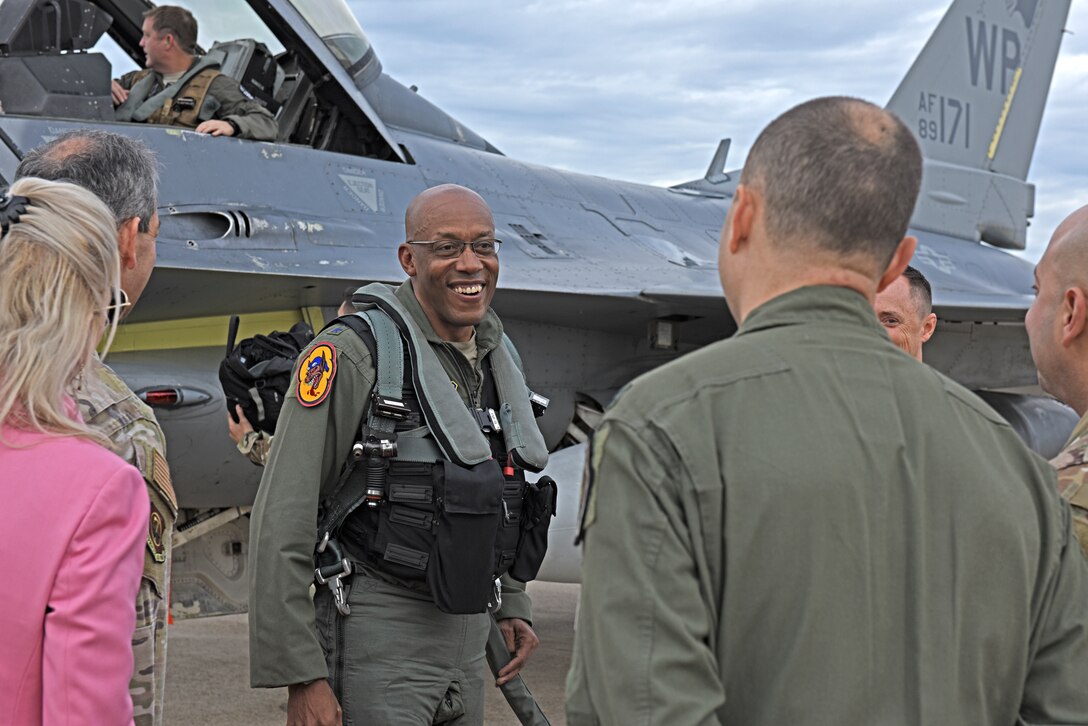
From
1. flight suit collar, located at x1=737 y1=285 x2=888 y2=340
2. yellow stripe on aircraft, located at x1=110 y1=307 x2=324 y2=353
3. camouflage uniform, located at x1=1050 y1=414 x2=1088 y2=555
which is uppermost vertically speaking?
flight suit collar, located at x1=737 y1=285 x2=888 y2=340

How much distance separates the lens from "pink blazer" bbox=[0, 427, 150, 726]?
1.49 meters

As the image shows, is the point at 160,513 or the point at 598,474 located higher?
the point at 598,474

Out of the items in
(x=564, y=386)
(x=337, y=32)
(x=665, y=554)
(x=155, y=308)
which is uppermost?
(x=337, y=32)

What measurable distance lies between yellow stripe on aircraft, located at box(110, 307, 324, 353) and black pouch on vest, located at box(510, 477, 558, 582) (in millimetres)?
2937

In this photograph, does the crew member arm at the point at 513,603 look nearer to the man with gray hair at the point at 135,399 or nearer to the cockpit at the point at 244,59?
the man with gray hair at the point at 135,399

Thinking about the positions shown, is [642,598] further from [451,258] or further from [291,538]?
[451,258]

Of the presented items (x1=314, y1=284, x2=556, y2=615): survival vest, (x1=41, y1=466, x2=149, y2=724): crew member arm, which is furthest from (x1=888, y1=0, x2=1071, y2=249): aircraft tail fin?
(x1=41, y1=466, x2=149, y2=724): crew member arm

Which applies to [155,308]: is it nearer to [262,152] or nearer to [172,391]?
[172,391]

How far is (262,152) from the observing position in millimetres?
5734

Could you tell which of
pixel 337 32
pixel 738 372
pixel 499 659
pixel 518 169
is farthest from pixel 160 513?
pixel 518 169

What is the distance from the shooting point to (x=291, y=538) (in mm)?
2471

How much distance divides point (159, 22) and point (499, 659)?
12.5 ft

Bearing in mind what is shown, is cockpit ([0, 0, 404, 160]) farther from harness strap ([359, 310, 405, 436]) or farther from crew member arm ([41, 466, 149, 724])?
crew member arm ([41, 466, 149, 724])

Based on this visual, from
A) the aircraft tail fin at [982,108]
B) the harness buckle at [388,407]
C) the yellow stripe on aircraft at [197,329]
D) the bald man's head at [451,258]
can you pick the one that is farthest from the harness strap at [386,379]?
the aircraft tail fin at [982,108]
